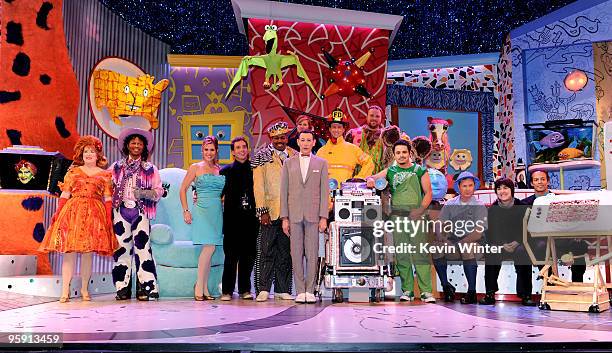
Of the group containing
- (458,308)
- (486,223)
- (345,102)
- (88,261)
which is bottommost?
(458,308)

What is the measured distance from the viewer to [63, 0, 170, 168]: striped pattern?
25.4 ft

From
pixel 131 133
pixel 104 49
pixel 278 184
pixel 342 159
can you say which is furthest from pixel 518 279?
pixel 104 49

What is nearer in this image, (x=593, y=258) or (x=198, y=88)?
(x=593, y=258)

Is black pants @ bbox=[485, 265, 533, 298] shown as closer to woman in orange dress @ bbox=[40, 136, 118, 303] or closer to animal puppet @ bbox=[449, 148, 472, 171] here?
woman in orange dress @ bbox=[40, 136, 118, 303]

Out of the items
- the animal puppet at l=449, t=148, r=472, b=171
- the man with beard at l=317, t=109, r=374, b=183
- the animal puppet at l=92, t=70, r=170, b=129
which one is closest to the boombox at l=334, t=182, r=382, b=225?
the man with beard at l=317, t=109, r=374, b=183

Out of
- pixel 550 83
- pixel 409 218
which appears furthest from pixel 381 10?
pixel 409 218

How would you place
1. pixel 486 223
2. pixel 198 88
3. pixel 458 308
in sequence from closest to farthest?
pixel 458 308, pixel 486 223, pixel 198 88

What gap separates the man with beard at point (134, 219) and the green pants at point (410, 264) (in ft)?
7.29

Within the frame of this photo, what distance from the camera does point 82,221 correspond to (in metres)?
5.03

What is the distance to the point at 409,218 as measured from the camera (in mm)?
5223

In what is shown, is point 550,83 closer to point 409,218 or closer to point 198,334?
point 409,218

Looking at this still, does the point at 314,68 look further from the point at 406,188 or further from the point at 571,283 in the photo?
the point at 571,283

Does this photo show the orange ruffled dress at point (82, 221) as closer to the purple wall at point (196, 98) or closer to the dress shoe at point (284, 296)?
the dress shoe at point (284, 296)

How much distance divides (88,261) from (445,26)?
6.39 metres
